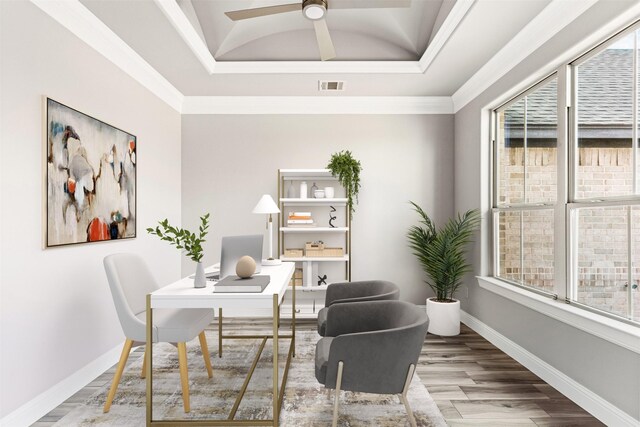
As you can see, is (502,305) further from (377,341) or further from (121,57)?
(121,57)

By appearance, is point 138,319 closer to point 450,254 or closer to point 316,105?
point 450,254

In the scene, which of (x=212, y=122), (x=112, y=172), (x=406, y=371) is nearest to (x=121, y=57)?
(x=112, y=172)

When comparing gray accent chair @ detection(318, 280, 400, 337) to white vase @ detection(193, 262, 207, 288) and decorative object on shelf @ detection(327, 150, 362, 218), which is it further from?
decorative object on shelf @ detection(327, 150, 362, 218)

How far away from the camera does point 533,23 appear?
106 inches

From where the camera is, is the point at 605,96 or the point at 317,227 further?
the point at 317,227

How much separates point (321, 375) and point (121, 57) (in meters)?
2.93

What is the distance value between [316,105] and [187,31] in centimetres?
181

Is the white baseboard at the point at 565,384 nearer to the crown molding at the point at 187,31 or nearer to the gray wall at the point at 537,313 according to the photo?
the gray wall at the point at 537,313

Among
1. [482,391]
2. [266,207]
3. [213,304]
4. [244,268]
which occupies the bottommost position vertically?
[482,391]

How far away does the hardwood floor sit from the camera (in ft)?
7.29

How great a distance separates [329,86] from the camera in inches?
160

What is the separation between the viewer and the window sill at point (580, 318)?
1.97 meters

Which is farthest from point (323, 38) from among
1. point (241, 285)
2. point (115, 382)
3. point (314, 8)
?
point (115, 382)

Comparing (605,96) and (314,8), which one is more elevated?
(314,8)
